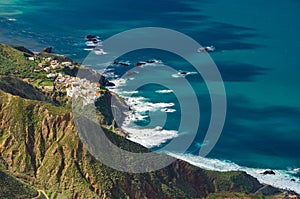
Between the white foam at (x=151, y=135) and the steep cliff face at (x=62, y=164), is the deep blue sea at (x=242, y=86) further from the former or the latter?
the steep cliff face at (x=62, y=164)

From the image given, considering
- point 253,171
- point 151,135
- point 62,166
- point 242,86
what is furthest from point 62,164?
point 242,86

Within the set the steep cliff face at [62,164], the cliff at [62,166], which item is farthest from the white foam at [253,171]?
the steep cliff face at [62,164]

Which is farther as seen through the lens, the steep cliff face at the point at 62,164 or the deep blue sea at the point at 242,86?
the deep blue sea at the point at 242,86

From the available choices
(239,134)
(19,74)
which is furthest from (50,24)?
(239,134)

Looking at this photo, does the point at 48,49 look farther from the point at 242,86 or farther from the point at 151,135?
the point at 151,135

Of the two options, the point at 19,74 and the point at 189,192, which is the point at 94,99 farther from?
the point at 189,192

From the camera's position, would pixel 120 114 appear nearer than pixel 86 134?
No
